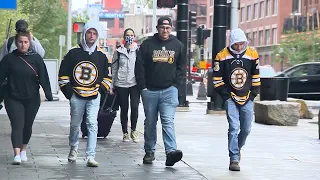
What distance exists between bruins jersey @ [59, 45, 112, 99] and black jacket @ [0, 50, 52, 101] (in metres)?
0.32

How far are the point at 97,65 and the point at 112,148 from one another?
7.87 ft

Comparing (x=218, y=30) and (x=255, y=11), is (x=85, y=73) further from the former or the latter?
(x=255, y=11)

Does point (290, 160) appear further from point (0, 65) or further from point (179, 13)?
point (179, 13)

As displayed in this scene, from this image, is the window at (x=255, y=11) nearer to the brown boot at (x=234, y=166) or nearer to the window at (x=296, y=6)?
the window at (x=296, y=6)

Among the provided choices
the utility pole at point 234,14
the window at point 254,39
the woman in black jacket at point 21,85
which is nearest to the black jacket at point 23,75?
the woman in black jacket at point 21,85

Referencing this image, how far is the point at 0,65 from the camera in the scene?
1036 centimetres

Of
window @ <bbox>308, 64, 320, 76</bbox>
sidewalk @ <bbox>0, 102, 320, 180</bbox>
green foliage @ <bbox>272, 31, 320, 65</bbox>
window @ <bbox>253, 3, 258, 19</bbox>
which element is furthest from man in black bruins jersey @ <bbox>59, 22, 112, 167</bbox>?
window @ <bbox>253, 3, 258, 19</bbox>

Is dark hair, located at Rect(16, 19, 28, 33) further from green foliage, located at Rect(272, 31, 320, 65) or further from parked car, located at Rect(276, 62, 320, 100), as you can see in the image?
green foliage, located at Rect(272, 31, 320, 65)

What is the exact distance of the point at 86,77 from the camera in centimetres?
1023

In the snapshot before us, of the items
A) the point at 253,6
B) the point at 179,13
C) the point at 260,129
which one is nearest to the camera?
the point at 260,129

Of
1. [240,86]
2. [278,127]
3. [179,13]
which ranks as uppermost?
[179,13]

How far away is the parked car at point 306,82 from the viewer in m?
30.8

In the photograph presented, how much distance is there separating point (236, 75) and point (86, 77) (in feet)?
6.11

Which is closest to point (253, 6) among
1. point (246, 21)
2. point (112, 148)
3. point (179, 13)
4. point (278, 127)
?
point (246, 21)
